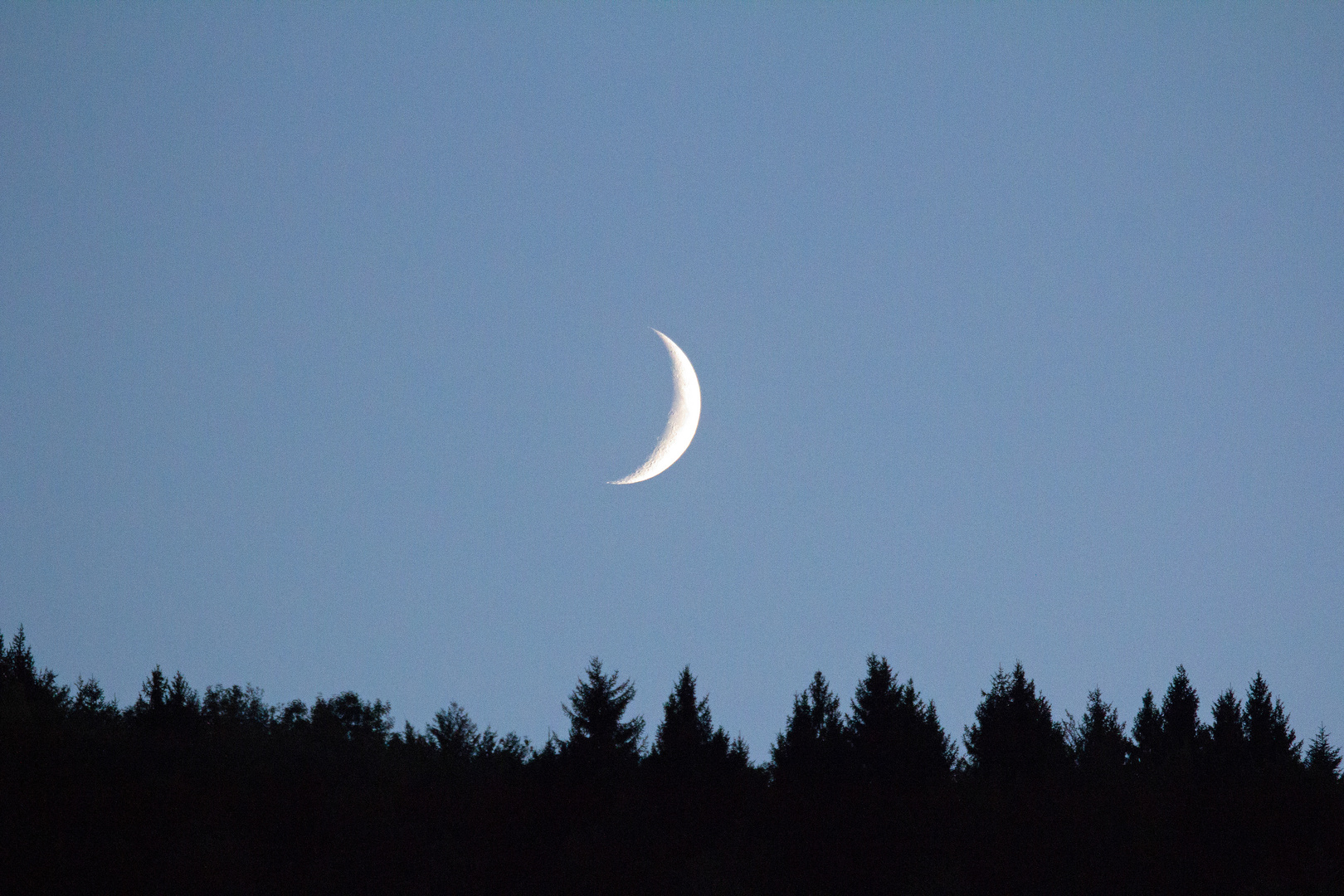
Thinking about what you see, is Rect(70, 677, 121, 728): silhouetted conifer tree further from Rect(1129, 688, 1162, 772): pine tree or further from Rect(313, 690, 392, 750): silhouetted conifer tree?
Rect(1129, 688, 1162, 772): pine tree

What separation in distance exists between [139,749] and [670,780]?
2602 cm

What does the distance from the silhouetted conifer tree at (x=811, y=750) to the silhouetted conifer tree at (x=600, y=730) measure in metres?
7.15

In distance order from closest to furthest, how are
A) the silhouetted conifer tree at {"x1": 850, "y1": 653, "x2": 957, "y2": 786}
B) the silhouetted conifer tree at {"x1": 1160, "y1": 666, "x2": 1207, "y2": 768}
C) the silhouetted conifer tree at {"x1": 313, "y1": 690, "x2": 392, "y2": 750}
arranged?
1. the silhouetted conifer tree at {"x1": 850, "y1": 653, "x2": 957, "y2": 786}
2. the silhouetted conifer tree at {"x1": 1160, "y1": 666, "x2": 1207, "y2": 768}
3. the silhouetted conifer tree at {"x1": 313, "y1": 690, "x2": 392, "y2": 750}

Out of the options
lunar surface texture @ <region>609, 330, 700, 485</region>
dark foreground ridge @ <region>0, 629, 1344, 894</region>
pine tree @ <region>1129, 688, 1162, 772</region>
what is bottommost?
dark foreground ridge @ <region>0, 629, 1344, 894</region>

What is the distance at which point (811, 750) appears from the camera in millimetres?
62156

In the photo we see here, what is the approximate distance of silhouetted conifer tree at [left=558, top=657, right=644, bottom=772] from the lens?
5944 centimetres

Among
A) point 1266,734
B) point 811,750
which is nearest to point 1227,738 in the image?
point 1266,734

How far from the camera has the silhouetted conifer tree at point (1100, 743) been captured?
64625mm

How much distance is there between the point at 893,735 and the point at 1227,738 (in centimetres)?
1975

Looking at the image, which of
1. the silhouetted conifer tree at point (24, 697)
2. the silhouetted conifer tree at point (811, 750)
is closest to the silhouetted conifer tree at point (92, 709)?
the silhouetted conifer tree at point (24, 697)

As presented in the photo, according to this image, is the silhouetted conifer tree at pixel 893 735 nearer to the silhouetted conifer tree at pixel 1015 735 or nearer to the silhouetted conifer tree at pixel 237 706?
the silhouetted conifer tree at pixel 1015 735

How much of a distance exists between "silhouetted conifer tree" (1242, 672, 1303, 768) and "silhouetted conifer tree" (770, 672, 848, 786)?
2105 centimetres

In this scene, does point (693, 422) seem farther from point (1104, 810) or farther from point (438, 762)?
point (1104, 810)

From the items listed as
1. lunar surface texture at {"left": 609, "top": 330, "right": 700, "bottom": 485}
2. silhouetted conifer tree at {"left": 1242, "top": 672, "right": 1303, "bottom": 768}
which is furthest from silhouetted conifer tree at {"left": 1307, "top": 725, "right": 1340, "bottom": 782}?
lunar surface texture at {"left": 609, "top": 330, "right": 700, "bottom": 485}
